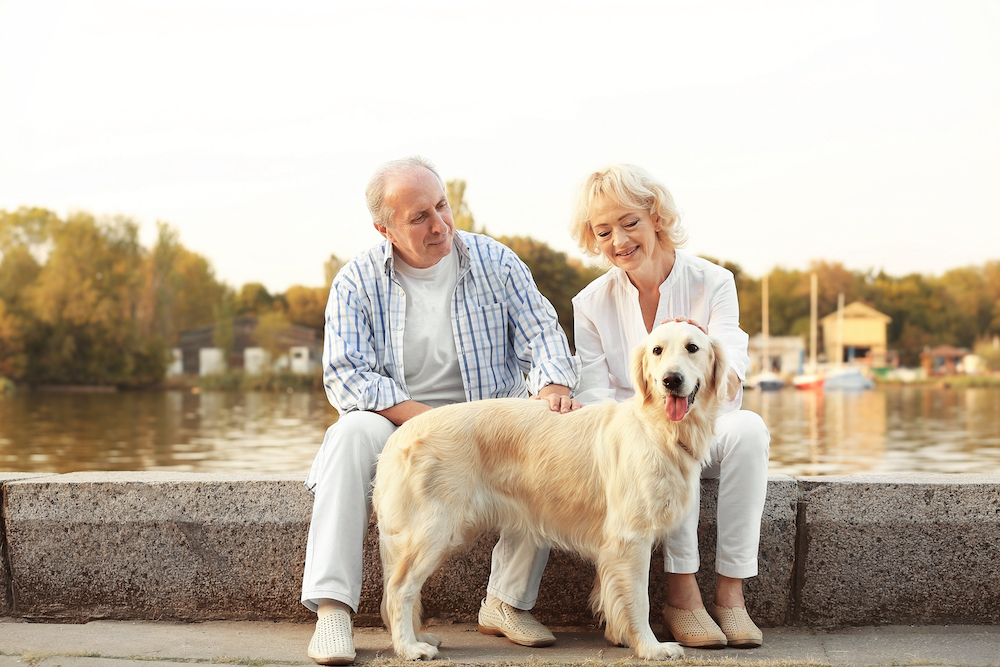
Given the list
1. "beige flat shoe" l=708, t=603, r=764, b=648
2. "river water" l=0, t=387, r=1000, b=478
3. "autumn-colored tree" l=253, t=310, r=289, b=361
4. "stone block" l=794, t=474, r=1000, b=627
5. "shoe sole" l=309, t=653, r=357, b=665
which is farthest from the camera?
"autumn-colored tree" l=253, t=310, r=289, b=361

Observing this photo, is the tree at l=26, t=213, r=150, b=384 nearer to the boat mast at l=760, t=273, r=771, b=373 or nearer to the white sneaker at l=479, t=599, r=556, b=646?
the boat mast at l=760, t=273, r=771, b=373

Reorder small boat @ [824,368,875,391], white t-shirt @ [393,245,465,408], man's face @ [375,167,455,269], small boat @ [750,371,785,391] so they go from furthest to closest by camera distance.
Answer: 1. small boat @ [824,368,875,391]
2. small boat @ [750,371,785,391]
3. white t-shirt @ [393,245,465,408]
4. man's face @ [375,167,455,269]

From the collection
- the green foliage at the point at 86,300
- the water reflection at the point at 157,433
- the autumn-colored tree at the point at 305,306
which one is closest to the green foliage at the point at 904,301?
the autumn-colored tree at the point at 305,306

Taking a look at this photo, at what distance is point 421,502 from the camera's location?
355cm

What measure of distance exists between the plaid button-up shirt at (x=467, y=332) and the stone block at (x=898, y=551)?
49.8 inches

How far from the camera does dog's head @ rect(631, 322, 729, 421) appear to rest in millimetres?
3426

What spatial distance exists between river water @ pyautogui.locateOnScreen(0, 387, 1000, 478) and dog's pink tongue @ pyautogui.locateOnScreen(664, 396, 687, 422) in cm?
1115

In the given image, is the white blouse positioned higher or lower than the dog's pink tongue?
higher

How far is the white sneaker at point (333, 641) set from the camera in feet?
11.1

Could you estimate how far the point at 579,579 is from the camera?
4.04 metres

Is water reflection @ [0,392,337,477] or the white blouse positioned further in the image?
water reflection @ [0,392,337,477]

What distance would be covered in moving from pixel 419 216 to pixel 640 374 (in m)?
1.30

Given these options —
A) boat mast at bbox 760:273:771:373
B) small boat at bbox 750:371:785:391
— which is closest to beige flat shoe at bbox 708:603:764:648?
boat mast at bbox 760:273:771:373

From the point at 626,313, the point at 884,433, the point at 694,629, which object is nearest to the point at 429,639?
the point at 694,629
